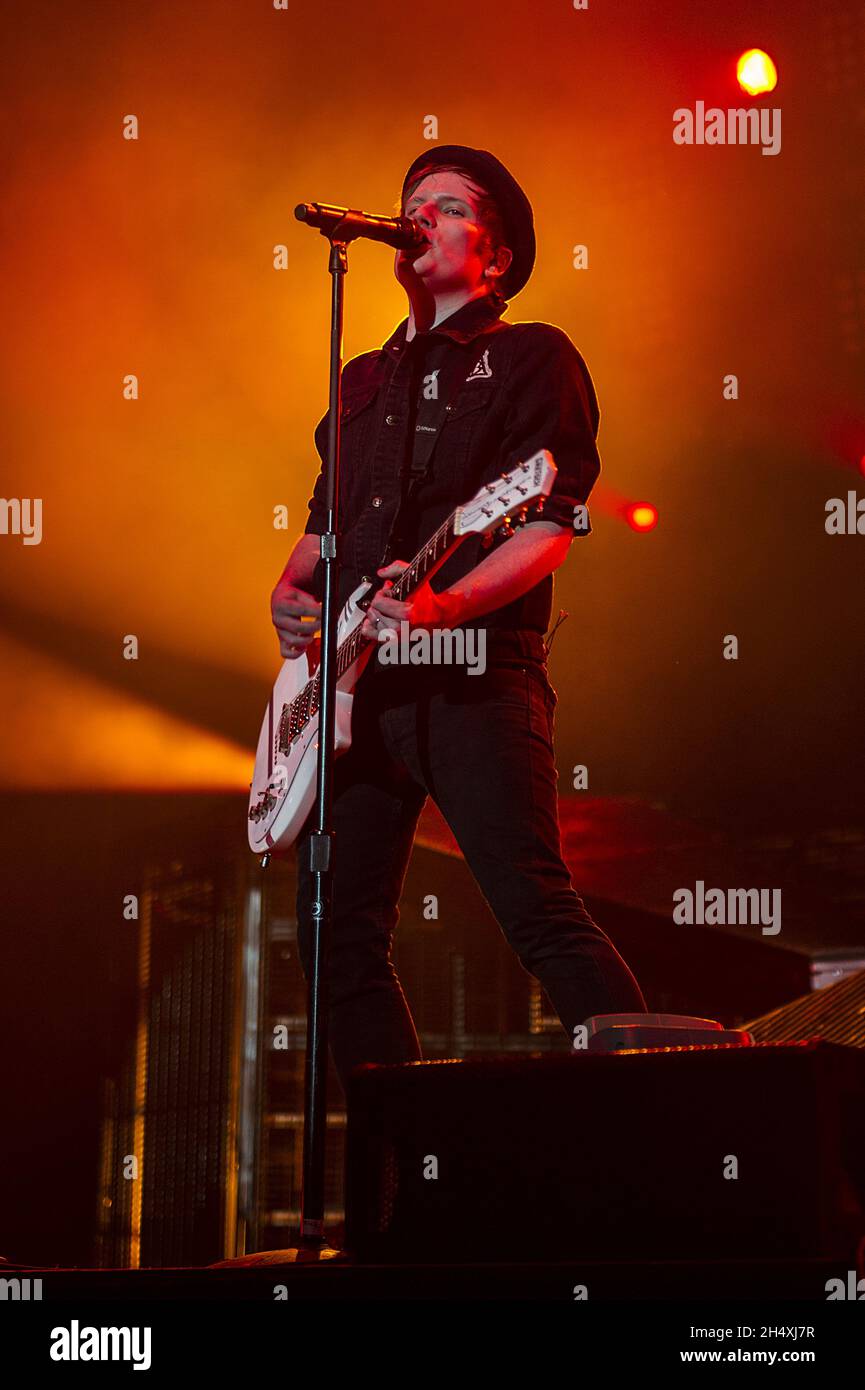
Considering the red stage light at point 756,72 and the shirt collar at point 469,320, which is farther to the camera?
the red stage light at point 756,72

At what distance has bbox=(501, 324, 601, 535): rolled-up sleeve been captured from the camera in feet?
8.58

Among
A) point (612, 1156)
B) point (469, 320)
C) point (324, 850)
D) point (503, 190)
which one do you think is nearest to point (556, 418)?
point (469, 320)

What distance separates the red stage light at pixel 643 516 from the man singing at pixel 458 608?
1899 mm

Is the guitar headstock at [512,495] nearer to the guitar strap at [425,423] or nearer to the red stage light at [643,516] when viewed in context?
the guitar strap at [425,423]

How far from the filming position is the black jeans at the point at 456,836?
2.38 metres

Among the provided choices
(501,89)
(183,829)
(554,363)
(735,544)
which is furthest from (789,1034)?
(501,89)

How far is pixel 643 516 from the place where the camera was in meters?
4.86

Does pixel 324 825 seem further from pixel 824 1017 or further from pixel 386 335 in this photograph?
pixel 386 335

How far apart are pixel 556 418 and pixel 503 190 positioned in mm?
600

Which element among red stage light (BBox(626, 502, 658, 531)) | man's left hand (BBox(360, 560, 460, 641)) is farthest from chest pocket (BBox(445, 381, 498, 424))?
red stage light (BBox(626, 502, 658, 531))

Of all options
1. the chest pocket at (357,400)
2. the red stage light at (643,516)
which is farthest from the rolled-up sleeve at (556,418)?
the red stage light at (643,516)

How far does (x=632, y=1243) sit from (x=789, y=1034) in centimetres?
258

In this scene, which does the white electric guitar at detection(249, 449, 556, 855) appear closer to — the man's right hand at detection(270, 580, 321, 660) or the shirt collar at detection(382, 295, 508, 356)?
the man's right hand at detection(270, 580, 321, 660)

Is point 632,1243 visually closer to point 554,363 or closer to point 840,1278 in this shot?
point 840,1278
